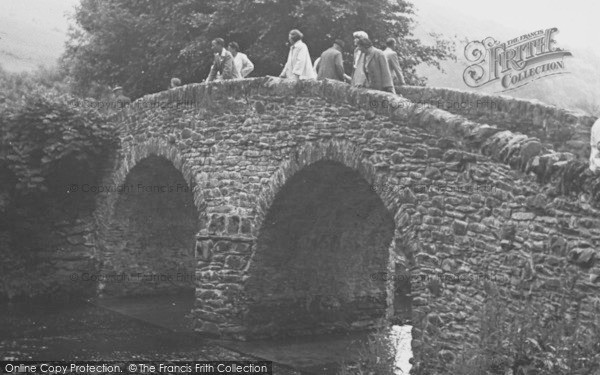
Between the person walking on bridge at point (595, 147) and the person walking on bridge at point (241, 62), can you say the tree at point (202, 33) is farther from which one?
the person walking on bridge at point (595, 147)

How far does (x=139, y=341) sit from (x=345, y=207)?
4133 millimetres

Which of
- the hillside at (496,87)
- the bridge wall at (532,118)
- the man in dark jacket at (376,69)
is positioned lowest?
the bridge wall at (532,118)

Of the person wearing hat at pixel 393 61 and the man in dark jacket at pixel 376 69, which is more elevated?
the person wearing hat at pixel 393 61

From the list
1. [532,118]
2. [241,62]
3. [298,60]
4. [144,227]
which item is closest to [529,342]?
[532,118]

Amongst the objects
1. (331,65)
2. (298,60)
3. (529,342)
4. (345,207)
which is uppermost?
(298,60)

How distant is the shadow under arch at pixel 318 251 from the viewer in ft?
42.8

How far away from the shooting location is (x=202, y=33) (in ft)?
68.5

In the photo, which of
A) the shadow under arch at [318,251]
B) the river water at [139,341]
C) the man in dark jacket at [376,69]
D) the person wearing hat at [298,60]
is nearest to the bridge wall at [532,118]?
the man in dark jacket at [376,69]

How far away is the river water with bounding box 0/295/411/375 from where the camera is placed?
12.1m

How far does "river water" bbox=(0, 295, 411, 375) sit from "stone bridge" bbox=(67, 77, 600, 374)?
0.65 m

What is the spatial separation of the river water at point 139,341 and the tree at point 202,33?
7.45m

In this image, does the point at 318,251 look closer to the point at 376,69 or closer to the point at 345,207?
the point at 345,207

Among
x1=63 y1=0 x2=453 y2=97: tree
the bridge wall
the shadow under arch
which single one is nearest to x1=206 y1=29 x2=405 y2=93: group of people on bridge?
the shadow under arch

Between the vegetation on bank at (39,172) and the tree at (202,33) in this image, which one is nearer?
the vegetation on bank at (39,172)
